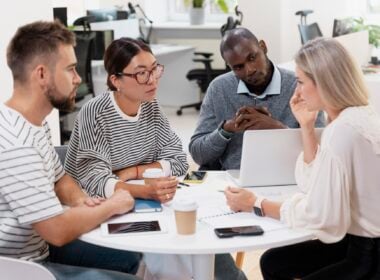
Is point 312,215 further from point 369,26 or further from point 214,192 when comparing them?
point 369,26

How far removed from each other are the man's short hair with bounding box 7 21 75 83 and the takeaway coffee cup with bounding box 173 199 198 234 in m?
0.60

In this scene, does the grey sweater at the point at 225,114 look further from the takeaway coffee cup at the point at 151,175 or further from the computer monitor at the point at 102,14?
the computer monitor at the point at 102,14

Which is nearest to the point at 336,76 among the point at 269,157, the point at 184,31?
the point at 269,157

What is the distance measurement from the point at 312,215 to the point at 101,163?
81 centimetres

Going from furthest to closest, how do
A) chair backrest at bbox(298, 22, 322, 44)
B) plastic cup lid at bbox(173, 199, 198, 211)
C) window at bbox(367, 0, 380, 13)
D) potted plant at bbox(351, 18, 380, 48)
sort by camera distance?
window at bbox(367, 0, 380, 13), potted plant at bbox(351, 18, 380, 48), chair backrest at bbox(298, 22, 322, 44), plastic cup lid at bbox(173, 199, 198, 211)

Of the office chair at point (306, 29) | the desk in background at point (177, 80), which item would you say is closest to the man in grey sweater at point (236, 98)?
the office chair at point (306, 29)

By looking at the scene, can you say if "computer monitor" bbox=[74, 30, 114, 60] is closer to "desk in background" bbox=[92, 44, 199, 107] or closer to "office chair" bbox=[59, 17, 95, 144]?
"office chair" bbox=[59, 17, 95, 144]

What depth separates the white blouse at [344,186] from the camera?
163cm

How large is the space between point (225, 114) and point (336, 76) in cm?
85

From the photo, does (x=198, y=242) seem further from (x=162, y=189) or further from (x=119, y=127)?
(x=119, y=127)

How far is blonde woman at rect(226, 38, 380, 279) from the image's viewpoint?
1.64 metres

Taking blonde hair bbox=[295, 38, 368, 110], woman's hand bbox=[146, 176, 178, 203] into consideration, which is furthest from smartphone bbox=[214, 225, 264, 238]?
blonde hair bbox=[295, 38, 368, 110]

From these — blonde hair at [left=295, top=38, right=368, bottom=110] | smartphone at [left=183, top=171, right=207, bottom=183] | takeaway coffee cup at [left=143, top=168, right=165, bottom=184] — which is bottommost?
smartphone at [left=183, top=171, right=207, bottom=183]

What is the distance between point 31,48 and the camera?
5.84 feet
